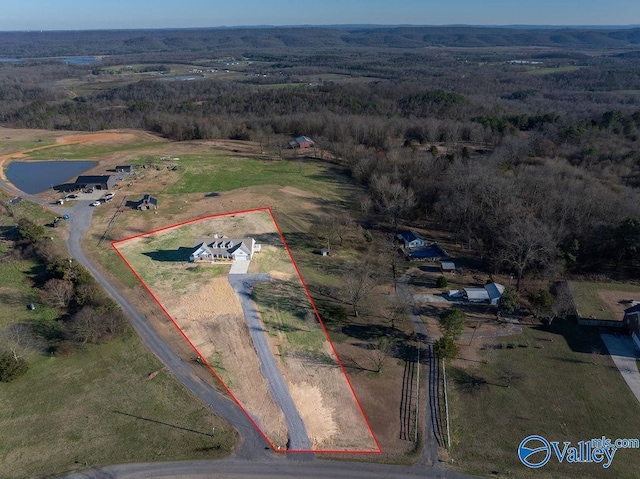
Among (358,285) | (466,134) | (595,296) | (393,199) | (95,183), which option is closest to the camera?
(358,285)

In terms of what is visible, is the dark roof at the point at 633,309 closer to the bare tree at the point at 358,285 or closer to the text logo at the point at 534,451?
the text logo at the point at 534,451

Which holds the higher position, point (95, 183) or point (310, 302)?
point (95, 183)

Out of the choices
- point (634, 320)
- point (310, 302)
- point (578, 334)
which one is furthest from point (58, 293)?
point (634, 320)

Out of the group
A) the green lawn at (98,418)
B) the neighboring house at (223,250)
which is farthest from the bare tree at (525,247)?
the green lawn at (98,418)

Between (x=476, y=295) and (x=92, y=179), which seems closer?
(x=476, y=295)

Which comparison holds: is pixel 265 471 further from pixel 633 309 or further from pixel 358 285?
pixel 633 309

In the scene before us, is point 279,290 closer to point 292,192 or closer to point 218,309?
point 218,309

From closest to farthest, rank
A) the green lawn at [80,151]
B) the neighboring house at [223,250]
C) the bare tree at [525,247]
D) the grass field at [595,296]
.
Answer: the grass field at [595,296], the bare tree at [525,247], the neighboring house at [223,250], the green lawn at [80,151]

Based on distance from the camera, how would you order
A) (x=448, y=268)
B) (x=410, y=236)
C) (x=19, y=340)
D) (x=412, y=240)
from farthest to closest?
(x=410, y=236), (x=412, y=240), (x=448, y=268), (x=19, y=340)
